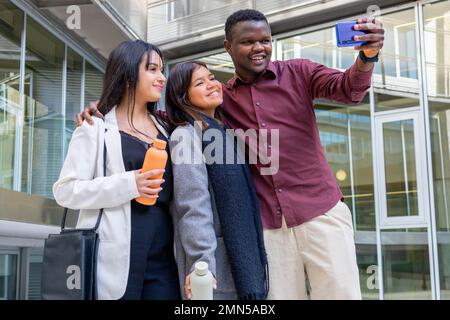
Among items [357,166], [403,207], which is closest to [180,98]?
[403,207]

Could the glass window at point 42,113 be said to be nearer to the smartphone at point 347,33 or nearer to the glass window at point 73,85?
the glass window at point 73,85

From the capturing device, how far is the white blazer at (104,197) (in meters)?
1.91

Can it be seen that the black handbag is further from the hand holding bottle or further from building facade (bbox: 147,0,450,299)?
building facade (bbox: 147,0,450,299)

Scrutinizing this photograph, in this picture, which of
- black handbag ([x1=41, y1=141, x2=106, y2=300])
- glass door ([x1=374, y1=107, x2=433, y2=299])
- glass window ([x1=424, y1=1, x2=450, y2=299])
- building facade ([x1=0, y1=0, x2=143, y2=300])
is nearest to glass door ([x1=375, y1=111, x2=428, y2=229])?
glass door ([x1=374, y1=107, x2=433, y2=299])

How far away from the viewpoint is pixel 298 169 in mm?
2084

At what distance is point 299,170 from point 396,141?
232 inches

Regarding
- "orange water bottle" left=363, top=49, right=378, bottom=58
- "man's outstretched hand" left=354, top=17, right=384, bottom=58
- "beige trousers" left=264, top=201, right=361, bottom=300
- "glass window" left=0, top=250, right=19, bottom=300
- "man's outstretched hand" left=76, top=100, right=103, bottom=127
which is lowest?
"glass window" left=0, top=250, right=19, bottom=300

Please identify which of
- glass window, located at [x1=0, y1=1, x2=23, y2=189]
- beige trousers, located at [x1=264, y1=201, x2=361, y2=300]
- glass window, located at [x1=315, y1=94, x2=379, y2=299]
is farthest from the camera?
glass window, located at [x1=315, y1=94, x2=379, y2=299]

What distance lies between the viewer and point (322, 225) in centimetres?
202

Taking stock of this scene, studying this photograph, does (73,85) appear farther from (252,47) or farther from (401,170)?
(252,47)

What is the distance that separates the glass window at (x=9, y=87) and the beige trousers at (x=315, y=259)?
4.21 m

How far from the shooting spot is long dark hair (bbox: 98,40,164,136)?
2.18 m

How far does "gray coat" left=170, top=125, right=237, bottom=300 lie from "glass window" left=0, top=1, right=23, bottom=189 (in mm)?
4048
